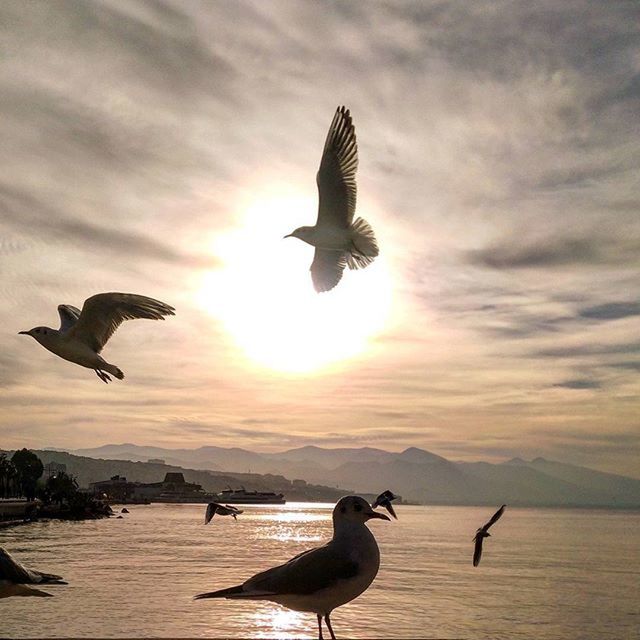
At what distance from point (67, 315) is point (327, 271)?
3625mm

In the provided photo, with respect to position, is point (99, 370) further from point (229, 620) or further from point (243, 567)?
point (243, 567)

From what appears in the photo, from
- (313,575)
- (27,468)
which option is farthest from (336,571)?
(27,468)

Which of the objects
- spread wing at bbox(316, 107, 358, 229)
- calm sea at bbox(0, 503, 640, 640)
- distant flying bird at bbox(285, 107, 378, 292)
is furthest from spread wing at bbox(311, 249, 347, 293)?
calm sea at bbox(0, 503, 640, 640)

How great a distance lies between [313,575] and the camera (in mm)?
5773

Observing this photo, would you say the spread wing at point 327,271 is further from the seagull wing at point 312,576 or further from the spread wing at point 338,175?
the seagull wing at point 312,576

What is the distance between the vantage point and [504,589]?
2438 inches

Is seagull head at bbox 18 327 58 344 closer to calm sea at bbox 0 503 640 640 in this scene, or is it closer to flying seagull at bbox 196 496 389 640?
flying seagull at bbox 196 496 389 640

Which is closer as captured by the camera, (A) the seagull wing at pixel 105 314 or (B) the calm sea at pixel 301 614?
(A) the seagull wing at pixel 105 314

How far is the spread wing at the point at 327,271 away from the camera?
1116cm

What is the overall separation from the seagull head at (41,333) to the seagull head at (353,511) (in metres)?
3.47

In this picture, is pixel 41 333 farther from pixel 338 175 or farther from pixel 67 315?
pixel 338 175

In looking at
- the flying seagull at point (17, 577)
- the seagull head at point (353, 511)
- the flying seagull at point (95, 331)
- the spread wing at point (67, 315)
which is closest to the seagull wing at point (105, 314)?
the flying seagull at point (95, 331)

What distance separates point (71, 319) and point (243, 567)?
62.7 meters

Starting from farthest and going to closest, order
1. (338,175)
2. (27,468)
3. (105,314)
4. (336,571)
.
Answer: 1. (27,468)
2. (338,175)
3. (105,314)
4. (336,571)
